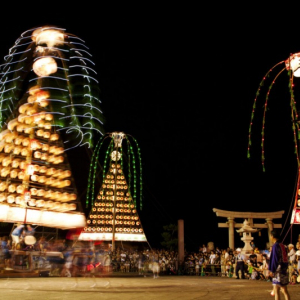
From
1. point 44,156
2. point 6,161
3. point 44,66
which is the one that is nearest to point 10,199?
point 6,161

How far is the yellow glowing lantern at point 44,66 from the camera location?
27109mm

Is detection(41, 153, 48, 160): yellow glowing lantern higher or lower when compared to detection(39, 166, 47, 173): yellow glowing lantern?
higher

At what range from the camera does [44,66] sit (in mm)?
27234

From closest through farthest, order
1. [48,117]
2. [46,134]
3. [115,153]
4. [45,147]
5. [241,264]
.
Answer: [241,264], [45,147], [46,134], [48,117], [115,153]

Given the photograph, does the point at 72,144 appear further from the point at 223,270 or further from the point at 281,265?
the point at 281,265

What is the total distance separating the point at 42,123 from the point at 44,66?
3972 mm

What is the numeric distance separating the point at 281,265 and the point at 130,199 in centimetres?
3314

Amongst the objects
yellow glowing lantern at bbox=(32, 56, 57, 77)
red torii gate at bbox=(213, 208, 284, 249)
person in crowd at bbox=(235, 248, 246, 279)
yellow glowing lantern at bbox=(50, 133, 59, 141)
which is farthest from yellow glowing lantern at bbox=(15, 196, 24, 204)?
red torii gate at bbox=(213, 208, 284, 249)

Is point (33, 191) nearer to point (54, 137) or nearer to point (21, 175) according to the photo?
point (21, 175)

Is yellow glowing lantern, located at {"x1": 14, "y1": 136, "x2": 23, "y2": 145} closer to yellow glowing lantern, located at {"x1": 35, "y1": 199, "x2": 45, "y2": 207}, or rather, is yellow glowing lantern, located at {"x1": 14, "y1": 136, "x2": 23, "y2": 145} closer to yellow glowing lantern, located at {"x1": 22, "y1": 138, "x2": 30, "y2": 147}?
yellow glowing lantern, located at {"x1": 22, "y1": 138, "x2": 30, "y2": 147}

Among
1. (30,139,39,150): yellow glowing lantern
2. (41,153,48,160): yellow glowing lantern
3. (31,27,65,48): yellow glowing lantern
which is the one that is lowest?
(41,153,48,160): yellow glowing lantern

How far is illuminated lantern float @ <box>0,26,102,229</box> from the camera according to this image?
2584 centimetres

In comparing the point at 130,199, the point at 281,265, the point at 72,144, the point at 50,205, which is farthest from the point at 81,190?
the point at 281,265

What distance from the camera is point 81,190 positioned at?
151 feet
